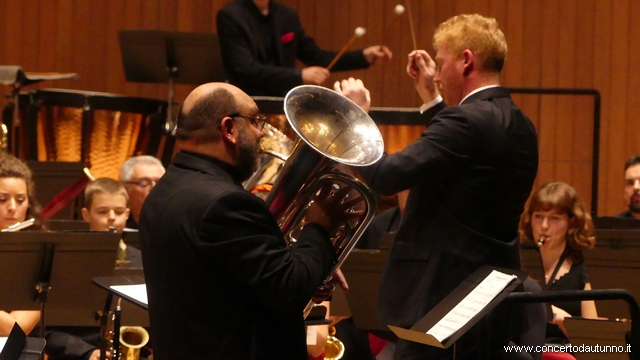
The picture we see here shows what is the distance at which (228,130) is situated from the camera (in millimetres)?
2139

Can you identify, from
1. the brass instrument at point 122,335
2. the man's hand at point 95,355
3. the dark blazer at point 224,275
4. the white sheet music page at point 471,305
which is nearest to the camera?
the dark blazer at point 224,275

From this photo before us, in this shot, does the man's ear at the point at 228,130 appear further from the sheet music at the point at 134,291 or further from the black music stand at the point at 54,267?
the black music stand at the point at 54,267

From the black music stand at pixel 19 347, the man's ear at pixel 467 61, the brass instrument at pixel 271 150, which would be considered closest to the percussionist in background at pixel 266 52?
the brass instrument at pixel 271 150

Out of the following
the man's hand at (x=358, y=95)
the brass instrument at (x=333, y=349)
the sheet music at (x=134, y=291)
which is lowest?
the brass instrument at (x=333, y=349)

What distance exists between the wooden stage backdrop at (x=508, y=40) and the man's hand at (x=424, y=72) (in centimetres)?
439

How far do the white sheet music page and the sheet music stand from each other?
1.04 metres

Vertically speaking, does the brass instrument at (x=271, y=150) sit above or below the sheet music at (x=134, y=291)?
above

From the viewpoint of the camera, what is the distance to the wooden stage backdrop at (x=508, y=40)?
7.10m

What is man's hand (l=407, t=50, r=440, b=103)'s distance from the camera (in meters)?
2.92

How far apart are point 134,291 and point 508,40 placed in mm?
5204

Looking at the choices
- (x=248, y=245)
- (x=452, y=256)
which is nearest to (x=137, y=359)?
(x=452, y=256)

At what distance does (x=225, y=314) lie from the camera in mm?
2014

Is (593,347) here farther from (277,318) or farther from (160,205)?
(160,205)

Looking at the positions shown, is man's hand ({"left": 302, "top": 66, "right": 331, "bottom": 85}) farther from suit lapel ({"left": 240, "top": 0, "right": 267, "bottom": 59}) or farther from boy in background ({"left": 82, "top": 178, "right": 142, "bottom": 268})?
boy in background ({"left": 82, "top": 178, "right": 142, "bottom": 268})
